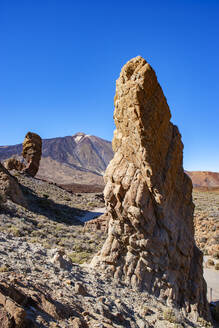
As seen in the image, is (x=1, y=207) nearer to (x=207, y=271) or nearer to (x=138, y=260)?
(x=138, y=260)

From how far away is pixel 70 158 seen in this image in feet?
529

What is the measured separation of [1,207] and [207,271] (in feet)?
41.2

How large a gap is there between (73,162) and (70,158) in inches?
205

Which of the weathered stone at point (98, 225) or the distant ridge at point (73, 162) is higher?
the distant ridge at point (73, 162)

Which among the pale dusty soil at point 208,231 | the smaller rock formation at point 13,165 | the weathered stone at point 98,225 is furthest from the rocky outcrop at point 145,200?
the smaller rock formation at point 13,165

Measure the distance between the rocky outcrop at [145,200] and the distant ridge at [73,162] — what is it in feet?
252

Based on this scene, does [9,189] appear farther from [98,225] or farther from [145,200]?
[145,200]

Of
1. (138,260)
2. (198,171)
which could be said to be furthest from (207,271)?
(198,171)

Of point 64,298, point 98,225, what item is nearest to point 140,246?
point 64,298

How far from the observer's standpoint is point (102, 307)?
514cm

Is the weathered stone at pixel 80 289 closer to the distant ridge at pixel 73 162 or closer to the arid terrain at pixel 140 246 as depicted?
the arid terrain at pixel 140 246

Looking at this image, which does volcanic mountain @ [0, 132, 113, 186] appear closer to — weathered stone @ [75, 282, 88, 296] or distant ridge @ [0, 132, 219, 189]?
distant ridge @ [0, 132, 219, 189]

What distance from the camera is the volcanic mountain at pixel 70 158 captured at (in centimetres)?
10825

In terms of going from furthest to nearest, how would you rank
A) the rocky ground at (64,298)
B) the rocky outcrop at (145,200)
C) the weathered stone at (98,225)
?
the weathered stone at (98,225)
the rocky outcrop at (145,200)
the rocky ground at (64,298)
